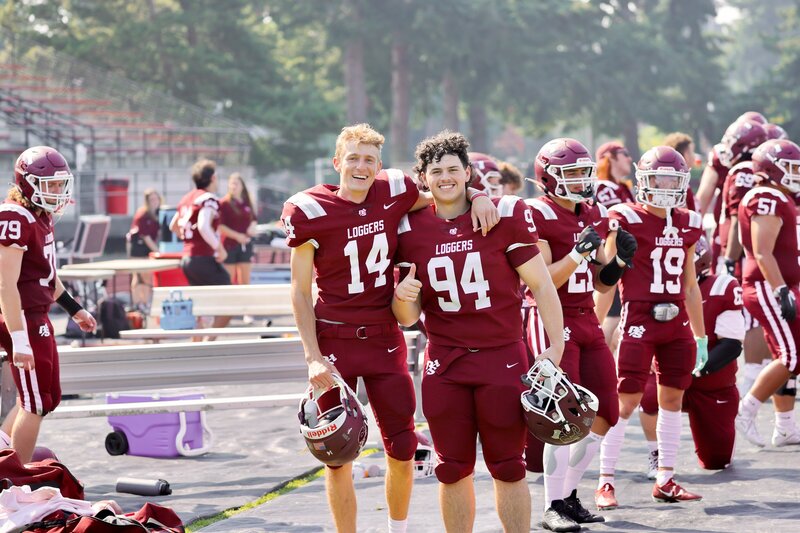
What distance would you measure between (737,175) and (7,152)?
25.4 meters

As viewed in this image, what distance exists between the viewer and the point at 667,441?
7.56 metres

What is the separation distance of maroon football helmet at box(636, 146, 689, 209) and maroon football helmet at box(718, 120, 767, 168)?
2.82 meters

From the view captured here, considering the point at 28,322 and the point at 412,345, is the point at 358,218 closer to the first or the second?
the point at 28,322

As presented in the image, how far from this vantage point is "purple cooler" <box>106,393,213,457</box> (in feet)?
29.9

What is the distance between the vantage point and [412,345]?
9695 millimetres

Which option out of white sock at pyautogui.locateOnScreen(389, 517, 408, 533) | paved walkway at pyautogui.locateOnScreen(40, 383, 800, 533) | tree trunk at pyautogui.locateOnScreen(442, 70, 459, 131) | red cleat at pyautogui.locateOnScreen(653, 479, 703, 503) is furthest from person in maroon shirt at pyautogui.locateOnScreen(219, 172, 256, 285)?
tree trunk at pyautogui.locateOnScreen(442, 70, 459, 131)

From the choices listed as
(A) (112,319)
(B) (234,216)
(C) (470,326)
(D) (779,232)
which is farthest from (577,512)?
(A) (112,319)

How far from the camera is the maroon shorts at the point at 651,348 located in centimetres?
752

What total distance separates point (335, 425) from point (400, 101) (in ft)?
151

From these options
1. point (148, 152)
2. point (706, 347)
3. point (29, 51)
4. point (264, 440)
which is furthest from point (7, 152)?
point (706, 347)

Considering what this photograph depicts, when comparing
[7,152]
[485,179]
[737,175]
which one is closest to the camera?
[485,179]

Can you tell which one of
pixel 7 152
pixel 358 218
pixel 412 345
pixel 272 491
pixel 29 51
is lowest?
pixel 272 491

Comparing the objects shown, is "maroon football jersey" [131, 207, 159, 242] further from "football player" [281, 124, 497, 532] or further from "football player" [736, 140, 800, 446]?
"football player" [281, 124, 497, 532]

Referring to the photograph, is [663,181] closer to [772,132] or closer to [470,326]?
[470,326]
